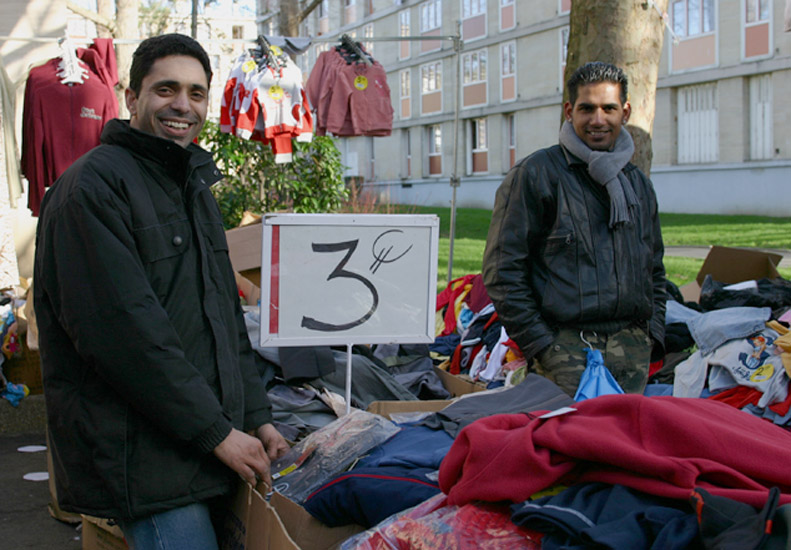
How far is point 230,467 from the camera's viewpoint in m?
2.11

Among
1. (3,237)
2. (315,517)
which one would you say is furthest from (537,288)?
(3,237)

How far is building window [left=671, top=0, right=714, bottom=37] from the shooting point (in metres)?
23.7

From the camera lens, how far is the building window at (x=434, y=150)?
36250 mm

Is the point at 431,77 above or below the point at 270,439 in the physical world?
above

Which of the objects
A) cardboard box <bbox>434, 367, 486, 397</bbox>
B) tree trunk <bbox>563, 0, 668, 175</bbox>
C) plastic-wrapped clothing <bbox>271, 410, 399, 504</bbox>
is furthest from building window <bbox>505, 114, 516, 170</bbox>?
plastic-wrapped clothing <bbox>271, 410, 399, 504</bbox>

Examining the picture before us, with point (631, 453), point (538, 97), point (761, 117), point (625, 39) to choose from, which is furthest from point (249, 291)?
point (538, 97)

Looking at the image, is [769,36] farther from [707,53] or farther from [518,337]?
[518,337]

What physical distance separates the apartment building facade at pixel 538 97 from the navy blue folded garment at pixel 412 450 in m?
9.99

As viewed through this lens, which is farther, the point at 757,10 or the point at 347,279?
the point at 757,10

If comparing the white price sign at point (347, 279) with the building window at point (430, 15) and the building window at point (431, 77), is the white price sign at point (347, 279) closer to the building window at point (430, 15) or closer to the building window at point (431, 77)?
the building window at point (431, 77)

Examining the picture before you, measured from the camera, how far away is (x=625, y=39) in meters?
5.41

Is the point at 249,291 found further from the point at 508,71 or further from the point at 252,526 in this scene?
the point at 508,71

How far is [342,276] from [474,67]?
31.3 metres

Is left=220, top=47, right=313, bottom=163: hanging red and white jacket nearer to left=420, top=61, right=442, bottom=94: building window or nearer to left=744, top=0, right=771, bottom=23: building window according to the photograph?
left=744, top=0, right=771, bottom=23: building window
